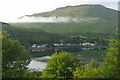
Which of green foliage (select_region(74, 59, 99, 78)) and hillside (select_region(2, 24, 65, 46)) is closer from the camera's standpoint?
green foliage (select_region(74, 59, 99, 78))

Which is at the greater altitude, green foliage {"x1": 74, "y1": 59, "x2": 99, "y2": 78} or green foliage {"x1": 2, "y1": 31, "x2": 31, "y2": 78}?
green foliage {"x1": 2, "y1": 31, "x2": 31, "y2": 78}

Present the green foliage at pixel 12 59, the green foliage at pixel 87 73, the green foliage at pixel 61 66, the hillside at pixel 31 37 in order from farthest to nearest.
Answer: the hillside at pixel 31 37, the green foliage at pixel 61 66, the green foliage at pixel 87 73, the green foliage at pixel 12 59

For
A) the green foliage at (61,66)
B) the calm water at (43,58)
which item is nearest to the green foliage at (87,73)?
the green foliage at (61,66)

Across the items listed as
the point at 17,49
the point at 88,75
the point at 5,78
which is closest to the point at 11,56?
the point at 17,49

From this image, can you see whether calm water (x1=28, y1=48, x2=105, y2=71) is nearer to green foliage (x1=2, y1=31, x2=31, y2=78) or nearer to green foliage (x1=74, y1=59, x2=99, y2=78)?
green foliage (x1=74, y1=59, x2=99, y2=78)

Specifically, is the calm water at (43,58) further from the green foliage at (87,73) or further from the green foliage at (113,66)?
the green foliage at (113,66)

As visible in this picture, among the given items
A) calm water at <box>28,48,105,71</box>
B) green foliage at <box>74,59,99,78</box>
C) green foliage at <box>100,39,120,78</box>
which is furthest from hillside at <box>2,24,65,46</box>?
green foliage at <box>100,39,120,78</box>

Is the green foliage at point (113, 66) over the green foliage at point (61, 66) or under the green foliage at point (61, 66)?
over

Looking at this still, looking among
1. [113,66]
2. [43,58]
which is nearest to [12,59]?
[113,66]

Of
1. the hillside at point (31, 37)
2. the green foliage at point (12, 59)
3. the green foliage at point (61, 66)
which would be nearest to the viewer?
the green foliage at point (12, 59)

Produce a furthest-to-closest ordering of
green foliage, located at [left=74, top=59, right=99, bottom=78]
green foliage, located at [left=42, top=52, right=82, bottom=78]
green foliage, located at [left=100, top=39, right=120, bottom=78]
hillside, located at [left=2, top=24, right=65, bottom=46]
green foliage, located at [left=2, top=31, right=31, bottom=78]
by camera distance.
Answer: hillside, located at [left=2, top=24, right=65, bottom=46] → green foliage, located at [left=42, top=52, right=82, bottom=78] → green foliage, located at [left=74, top=59, right=99, bottom=78] → green foliage, located at [left=100, top=39, right=120, bottom=78] → green foliage, located at [left=2, top=31, right=31, bottom=78]
